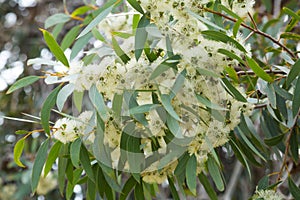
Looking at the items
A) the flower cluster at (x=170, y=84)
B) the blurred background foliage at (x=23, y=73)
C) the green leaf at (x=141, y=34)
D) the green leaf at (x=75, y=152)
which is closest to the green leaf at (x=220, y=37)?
the flower cluster at (x=170, y=84)

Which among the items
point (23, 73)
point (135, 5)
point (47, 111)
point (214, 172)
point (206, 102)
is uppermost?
point (135, 5)

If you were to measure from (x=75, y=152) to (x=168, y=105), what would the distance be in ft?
0.81

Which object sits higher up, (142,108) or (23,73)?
(142,108)

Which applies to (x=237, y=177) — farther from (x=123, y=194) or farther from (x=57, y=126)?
(x=57, y=126)

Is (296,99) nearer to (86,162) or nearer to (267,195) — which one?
(267,195)

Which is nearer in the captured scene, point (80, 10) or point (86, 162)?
point (86, 162)

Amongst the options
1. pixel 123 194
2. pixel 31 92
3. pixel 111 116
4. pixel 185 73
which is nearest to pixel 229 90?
pixel 185 73

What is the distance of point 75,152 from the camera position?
1096mm

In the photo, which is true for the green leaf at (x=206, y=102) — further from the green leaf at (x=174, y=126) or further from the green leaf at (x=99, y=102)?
the green leaf at (x=99, y=102)

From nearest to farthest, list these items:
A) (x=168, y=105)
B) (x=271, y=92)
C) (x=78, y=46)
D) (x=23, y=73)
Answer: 1. (x=168, y=105)
2. (x=271, y=92)
3. (x=78, y=46)
4. (x=23, y=73)

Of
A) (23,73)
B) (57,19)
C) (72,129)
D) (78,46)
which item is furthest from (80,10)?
(23,73)

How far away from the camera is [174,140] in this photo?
1.09 meters

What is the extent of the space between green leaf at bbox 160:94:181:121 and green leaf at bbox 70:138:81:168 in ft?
0.76

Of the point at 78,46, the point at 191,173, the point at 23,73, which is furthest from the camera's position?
the point at 23,73
